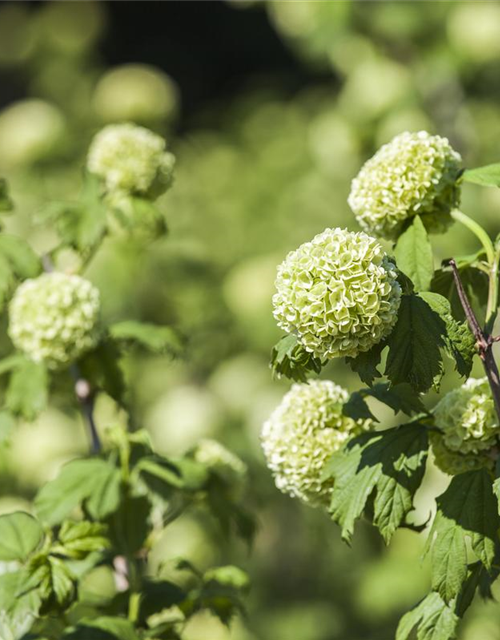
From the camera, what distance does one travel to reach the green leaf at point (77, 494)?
1.82 meters

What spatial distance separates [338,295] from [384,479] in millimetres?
304

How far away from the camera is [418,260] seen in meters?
1.53

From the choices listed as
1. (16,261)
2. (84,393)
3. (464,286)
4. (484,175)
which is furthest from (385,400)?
(16,261)

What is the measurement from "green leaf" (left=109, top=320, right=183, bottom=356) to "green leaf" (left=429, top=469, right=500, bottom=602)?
829 mm

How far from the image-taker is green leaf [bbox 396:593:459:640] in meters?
1.49

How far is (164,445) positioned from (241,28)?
8201 mm

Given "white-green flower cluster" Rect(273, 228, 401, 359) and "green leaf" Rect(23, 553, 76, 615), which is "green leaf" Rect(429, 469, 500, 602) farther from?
Result: "green leaf" Rect(23, 553, 76, 615)

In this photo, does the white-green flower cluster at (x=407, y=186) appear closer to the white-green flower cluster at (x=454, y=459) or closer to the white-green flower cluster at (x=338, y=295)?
the white-green flower cluster at (x=338, y=295)

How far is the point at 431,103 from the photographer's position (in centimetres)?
420

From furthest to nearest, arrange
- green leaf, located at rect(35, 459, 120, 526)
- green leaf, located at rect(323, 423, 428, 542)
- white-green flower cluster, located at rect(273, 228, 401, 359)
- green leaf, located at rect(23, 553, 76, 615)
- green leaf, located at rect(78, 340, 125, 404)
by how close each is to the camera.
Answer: green leaf, located at rect(78, 340, 125, 404) < green leaf, located at rect(35, 459, 120, 526) < green leaf, located at rect(23, 553, 76, 615) < green leaf, located at rect(323, 423, 428, 542) < white-green flower cluster, located at rect(273, 228, 401, 359)

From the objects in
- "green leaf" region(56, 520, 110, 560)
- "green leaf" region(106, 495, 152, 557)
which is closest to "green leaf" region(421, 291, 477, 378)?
"green leaf" region(56, 520, 110, 560)

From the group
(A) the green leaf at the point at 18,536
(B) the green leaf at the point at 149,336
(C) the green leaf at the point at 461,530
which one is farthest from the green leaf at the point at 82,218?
(C) the green leaf at the point at 461,530

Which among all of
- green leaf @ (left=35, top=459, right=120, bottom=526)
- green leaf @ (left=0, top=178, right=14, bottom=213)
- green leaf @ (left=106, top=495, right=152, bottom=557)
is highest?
green leaf @ (left=0, top=178, right=14, bottom=213)

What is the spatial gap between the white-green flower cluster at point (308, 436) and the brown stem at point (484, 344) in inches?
10.5
